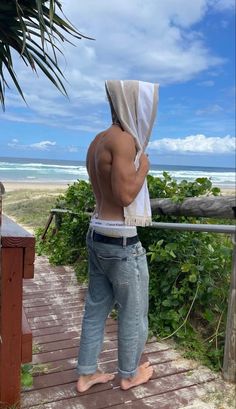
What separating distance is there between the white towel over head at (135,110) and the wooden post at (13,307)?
0.53 meters

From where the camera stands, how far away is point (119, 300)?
7.48 feet

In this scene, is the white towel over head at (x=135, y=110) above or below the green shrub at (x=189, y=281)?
above

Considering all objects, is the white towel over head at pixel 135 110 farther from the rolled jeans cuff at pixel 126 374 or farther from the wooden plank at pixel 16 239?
the rolled jeans cuff at pixel 126 374

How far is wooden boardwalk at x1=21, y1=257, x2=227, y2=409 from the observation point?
2316 millimetres

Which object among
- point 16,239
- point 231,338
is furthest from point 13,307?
point 231,338

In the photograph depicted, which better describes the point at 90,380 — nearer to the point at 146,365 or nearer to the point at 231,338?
the point at 146,365

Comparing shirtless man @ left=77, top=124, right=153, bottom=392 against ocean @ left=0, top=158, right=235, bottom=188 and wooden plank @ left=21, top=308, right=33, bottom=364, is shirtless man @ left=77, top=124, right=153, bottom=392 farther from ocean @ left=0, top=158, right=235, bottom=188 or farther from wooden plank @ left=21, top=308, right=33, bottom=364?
ocean @ left=0, top=158, right=235, bottom=188

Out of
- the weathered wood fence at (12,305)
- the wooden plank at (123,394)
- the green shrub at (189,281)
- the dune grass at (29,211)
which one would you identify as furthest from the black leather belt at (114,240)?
the dune grass at (29,211)

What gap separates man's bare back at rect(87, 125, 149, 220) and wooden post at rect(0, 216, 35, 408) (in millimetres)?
434

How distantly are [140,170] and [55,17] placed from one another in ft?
7.80

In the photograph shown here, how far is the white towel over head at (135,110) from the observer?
2082 millimetres

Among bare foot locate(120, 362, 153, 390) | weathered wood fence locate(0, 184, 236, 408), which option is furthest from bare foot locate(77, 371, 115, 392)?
weathered wood fence locate(0, 184, 236, 408)

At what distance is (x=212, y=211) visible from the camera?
2650 mm

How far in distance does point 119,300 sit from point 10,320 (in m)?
0.59
